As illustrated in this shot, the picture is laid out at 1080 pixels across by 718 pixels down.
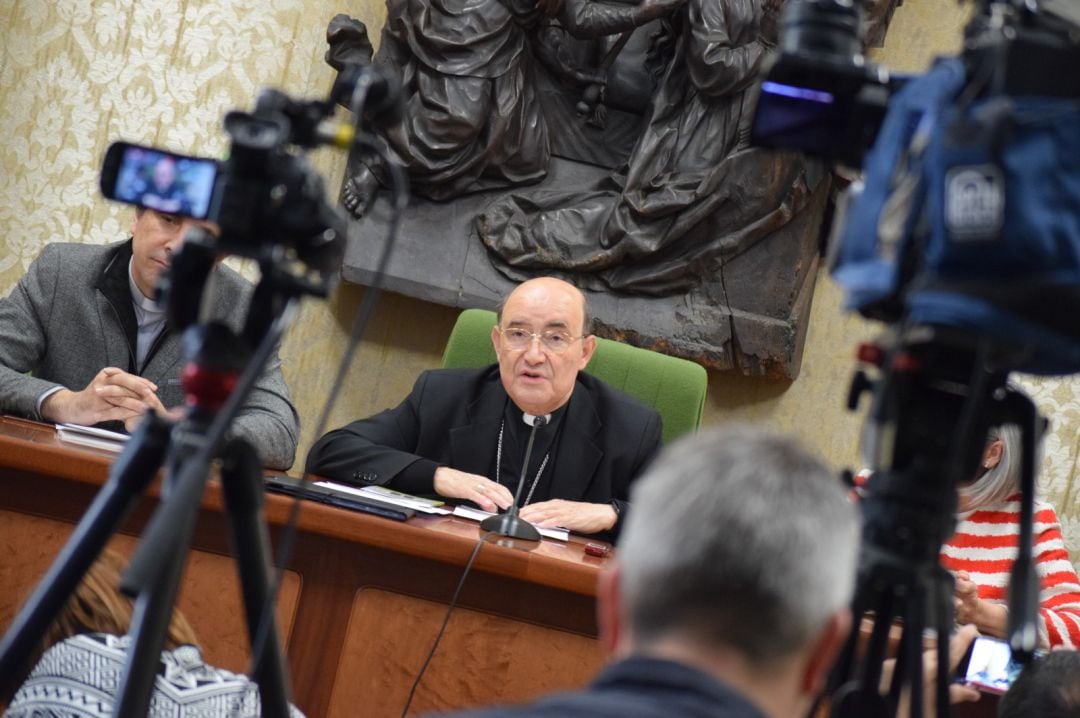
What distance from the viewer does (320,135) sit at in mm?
1262

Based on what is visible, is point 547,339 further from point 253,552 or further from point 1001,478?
point 253,552

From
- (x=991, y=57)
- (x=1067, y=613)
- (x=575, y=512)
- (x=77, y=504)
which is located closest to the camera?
(x=991, y=57)

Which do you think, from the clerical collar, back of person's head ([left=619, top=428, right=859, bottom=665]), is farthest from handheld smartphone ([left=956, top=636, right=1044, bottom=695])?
the clerical collar

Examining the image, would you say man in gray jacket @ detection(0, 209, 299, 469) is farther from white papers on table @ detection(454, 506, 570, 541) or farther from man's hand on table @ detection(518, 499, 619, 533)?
man's hand on table @ detection(518, 499, 619, 533)

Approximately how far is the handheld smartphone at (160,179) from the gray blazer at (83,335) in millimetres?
1955

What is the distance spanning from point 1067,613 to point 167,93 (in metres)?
3.49

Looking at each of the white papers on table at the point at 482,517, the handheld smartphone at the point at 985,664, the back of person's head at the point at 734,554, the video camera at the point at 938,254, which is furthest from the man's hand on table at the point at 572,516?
the back of person's head at the point at 734,554

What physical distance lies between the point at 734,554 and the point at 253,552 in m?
0.62

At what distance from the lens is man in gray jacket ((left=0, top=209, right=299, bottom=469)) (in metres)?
3.26

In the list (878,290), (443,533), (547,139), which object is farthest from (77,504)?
(547,139)

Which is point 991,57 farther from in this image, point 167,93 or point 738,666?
point 167,93

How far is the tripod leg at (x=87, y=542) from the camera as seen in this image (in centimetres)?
120

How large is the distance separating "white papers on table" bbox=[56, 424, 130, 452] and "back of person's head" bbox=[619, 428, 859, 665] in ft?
6.41

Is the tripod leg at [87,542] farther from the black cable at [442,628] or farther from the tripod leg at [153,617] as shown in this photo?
the black cable at [442,628]
